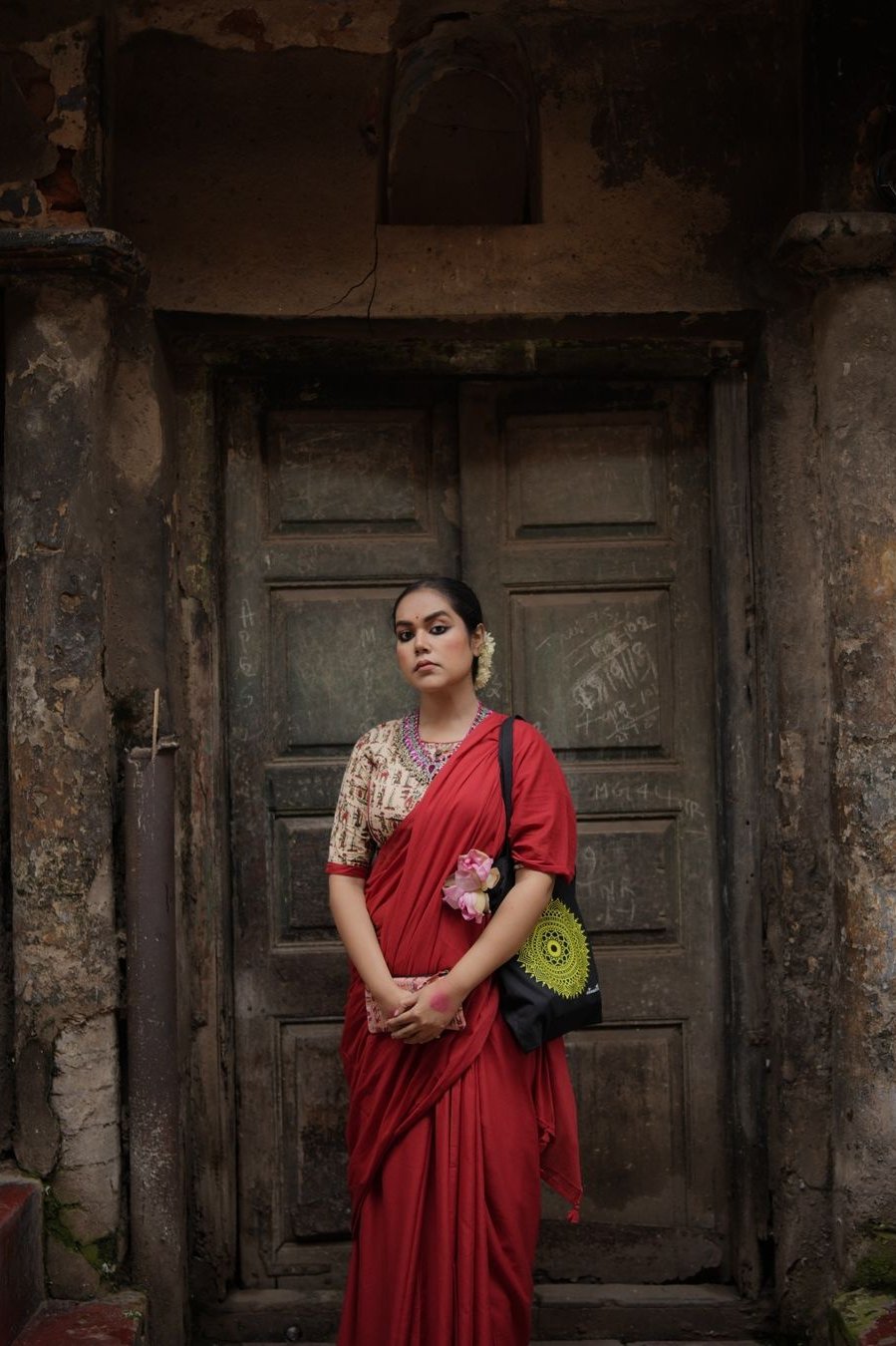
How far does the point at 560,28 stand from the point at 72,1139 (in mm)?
3160

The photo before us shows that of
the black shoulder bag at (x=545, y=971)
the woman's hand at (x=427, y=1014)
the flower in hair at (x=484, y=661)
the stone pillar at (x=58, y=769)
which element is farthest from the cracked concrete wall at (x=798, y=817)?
the stone pillar at (x=58, y=769)

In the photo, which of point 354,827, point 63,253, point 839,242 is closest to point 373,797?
point 354,827

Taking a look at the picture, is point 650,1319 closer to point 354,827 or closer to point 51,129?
point 354,827

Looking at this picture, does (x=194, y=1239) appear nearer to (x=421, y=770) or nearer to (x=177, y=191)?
(x=421, y=770)

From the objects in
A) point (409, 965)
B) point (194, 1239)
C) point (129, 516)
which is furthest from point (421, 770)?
point (194, 1239)

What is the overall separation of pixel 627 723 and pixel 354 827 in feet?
3.22

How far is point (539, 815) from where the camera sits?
279 cm

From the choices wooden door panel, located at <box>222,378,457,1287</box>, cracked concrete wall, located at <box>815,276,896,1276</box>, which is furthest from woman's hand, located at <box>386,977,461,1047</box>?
cracked concrete wall, located at <box>815,276,896,1276</box>

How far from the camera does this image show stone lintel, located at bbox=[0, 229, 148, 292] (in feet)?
9.75

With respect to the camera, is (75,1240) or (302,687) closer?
(75,1240)

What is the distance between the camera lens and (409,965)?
280 cm

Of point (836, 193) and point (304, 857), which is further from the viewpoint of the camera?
point (304, 857)

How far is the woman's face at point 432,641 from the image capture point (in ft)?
9.33

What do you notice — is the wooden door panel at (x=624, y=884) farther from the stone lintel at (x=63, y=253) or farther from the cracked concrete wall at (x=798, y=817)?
the stone lintel at (x=63, y=253)
